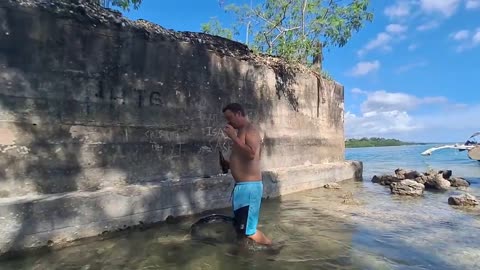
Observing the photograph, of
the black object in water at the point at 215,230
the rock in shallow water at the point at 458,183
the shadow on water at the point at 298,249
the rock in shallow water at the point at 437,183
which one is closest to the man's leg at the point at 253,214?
the shadow on water at the point at 298,249

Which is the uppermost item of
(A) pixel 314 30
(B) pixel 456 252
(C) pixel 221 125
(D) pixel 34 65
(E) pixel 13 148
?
(A) pixel 314 30

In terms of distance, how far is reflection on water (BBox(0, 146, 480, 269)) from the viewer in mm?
3693

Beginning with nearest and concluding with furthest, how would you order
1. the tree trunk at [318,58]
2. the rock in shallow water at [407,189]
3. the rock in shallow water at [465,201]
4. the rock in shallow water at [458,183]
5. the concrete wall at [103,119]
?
1. the concrete wall at [103,119]
2. the rock in shallow water at [465,201]
3. the rock in shallow water at [407,189]
4. the tree trunk at [318,58]
5. the rock in shallow water at [458,183]

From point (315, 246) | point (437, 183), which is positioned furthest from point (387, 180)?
point (315, 246)

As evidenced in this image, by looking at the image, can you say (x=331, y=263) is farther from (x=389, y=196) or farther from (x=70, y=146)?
(x=389, y=196)

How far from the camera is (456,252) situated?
4191 millimetres

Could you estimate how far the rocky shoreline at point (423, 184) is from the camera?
7.47 meters

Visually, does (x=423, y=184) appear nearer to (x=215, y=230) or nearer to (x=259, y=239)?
(x=259, y=239)

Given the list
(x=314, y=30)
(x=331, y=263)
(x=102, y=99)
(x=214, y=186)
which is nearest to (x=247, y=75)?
(x=214, y=186)

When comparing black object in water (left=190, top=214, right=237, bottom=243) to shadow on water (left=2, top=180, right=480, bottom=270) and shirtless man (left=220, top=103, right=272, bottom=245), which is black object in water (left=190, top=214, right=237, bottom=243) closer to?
shadow on water (left=2, top=180, right=480, bottom=270)

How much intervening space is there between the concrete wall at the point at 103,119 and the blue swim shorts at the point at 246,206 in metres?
1.84

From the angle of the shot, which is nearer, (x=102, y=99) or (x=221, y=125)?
(x=102, y=99)

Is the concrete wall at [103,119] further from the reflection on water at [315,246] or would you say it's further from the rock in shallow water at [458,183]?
the rock in shallow water at [458,183]

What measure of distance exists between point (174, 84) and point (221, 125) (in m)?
1.36
